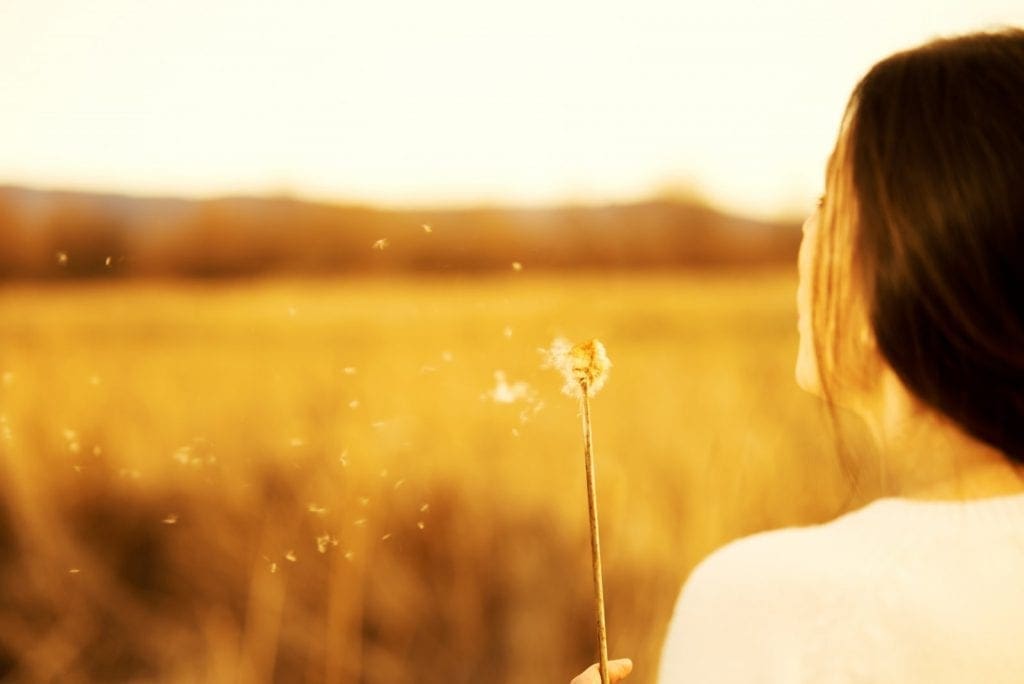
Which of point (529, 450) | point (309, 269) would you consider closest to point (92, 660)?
point (529, 450)

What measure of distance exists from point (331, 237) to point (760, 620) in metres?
3.71

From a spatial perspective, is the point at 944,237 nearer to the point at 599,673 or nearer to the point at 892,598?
the point at 892,598

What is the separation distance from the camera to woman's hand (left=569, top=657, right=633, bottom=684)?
1.80 ft

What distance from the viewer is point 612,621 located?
5.99ft

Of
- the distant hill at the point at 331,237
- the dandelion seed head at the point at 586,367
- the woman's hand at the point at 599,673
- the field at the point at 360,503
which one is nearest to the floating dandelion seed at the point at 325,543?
the field at the point at 360,503


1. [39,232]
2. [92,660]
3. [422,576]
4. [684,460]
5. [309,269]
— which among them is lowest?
[92,660]

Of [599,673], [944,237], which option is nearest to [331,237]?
[599,673]

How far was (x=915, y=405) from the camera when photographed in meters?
0.47

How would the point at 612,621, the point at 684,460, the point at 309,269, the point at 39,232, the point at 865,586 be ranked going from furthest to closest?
the point at 309,269 → the point at 39,232 → the point at 684,460 → the point at 612,621 → the point at 865,586

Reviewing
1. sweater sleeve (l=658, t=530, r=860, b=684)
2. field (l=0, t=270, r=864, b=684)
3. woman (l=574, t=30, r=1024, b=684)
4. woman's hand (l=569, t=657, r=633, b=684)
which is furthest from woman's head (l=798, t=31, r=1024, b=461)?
field (l=0, t=270, r=864, b=684)

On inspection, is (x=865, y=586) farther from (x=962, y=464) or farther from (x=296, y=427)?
(x=296, y=427)

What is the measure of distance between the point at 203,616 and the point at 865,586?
180cm

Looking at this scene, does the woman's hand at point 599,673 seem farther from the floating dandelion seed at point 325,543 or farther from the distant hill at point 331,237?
the distant hill at point 331,237

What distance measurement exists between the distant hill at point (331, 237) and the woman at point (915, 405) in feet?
6.66
